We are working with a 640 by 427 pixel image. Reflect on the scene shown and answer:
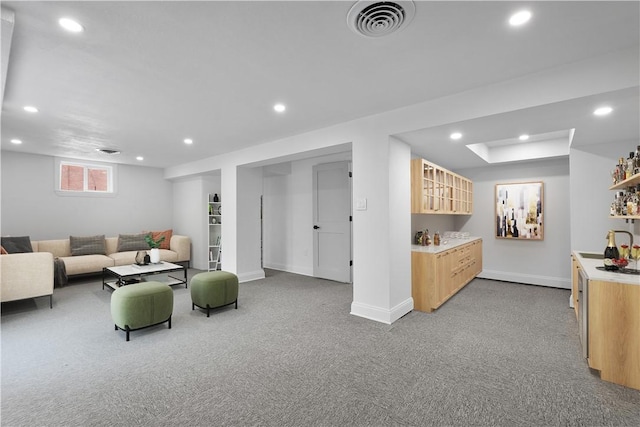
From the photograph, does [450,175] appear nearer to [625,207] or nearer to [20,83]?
[625,207]

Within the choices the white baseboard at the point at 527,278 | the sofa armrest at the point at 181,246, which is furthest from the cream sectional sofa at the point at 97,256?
the white baseboard at the point at 527,278

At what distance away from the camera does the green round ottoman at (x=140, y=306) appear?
3.05 metres

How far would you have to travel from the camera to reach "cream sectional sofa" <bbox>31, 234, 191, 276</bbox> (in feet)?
18.0

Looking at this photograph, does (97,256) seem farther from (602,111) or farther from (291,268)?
(602,111)

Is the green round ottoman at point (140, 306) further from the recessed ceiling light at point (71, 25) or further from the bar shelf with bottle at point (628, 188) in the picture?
the bar shelf with bottle at point (628, 188)

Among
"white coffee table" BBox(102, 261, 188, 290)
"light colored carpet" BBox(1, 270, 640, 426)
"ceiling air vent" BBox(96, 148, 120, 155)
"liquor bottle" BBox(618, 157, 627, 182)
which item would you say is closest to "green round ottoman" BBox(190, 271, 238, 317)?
"light colored carpet" BBox(1, 270, 640, 426)

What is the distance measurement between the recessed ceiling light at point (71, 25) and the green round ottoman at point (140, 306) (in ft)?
7.75

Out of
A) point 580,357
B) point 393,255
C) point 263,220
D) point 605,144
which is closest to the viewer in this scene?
point 580,357

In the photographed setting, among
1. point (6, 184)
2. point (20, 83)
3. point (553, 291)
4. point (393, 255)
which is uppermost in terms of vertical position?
point (20, 83)

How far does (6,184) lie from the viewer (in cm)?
564

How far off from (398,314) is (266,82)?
9.55 ft

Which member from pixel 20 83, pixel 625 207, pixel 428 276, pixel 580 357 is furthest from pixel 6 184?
pixel 625 207

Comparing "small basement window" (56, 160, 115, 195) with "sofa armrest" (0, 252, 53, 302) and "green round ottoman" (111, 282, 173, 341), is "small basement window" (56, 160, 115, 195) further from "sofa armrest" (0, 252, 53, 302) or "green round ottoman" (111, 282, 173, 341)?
"green round ottoman" (111, 282, 173, 341)

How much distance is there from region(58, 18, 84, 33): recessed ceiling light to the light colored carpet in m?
2.43
